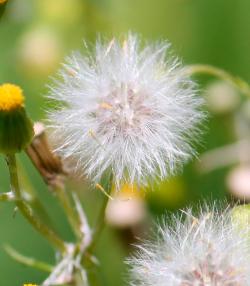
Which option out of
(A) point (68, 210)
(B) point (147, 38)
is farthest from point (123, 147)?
(B) point (147, 38)

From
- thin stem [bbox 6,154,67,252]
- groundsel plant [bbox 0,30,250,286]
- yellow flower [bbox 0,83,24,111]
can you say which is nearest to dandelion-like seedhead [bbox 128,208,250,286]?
groundsel plant [bbox 0,30,250,286]

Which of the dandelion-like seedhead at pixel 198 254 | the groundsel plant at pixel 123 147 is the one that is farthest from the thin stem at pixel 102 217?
the dandelion-like seedhead at pixel 198 254

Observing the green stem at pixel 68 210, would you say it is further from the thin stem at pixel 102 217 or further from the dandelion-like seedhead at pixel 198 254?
the dandelion-like seedhead at pixel 198 254

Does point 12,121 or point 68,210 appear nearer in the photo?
point 12,121

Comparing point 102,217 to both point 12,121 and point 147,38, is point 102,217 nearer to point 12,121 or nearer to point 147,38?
point 12,121

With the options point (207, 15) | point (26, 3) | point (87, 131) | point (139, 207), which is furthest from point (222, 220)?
point (26, 3)

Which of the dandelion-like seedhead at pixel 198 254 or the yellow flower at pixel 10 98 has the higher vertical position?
the yellow flower at pixel 10 98

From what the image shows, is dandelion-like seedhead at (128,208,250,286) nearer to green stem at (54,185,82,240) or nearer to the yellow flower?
green stem at (54,185,82,240)
